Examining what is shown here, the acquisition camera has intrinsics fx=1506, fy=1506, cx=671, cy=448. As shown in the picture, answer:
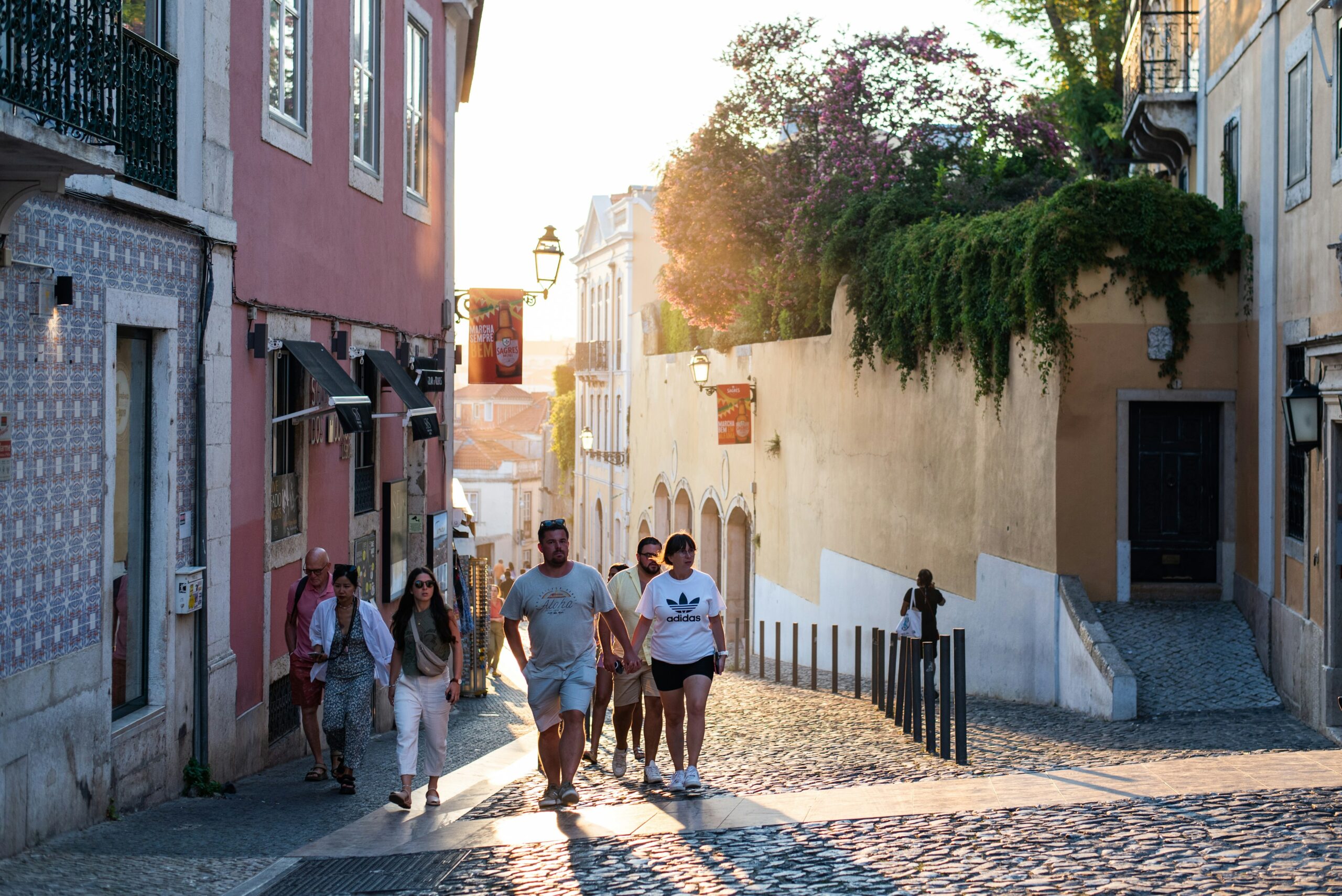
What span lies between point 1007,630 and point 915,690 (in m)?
4.05

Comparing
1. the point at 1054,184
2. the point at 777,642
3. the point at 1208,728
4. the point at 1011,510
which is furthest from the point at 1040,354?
the point at 1054,184

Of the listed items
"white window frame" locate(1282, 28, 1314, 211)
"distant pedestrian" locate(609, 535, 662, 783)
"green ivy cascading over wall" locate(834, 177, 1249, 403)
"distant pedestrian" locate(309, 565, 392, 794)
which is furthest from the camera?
"green ivy cascading over wall" locate(834, 177, 1249, 403)

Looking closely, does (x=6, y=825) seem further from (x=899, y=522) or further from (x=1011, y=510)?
(x=899, y=522)

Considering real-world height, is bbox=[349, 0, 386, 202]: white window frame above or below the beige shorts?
above

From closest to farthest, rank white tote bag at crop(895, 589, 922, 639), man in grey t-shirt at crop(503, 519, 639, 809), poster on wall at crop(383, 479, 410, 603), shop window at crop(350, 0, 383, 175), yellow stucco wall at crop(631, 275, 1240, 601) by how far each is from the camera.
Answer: man in grey t-shirt at crop(503, 519, 639, 809)
shop window at crop(350, 0, 383, 175)
white tote bag at crop(895, 589, 922, 639)
yellow stucco wall at crop(631, 275, 1240, 601)
poster on wall at crop(383, 479, 410, 603)

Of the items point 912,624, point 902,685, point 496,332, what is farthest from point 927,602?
point 496,332

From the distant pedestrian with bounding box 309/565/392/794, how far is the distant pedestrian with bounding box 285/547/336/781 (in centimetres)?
33

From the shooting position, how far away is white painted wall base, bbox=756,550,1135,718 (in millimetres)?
13508

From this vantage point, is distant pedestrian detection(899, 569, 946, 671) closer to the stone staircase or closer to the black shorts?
the stone staircase

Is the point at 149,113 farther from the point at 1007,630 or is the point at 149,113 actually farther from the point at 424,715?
the point at 1007,630

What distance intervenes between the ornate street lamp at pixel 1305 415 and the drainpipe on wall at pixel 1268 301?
1.15 metres

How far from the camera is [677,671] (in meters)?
8.80

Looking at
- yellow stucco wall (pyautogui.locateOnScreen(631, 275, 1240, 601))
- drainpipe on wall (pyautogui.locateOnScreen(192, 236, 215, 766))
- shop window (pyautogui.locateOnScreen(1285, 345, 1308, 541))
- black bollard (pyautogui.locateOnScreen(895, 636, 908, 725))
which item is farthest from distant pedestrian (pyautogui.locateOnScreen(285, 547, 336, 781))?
shop window (pyautogui.locateOnScreen(1285, 345, 1308, 541))

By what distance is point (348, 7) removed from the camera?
12.8 meters
